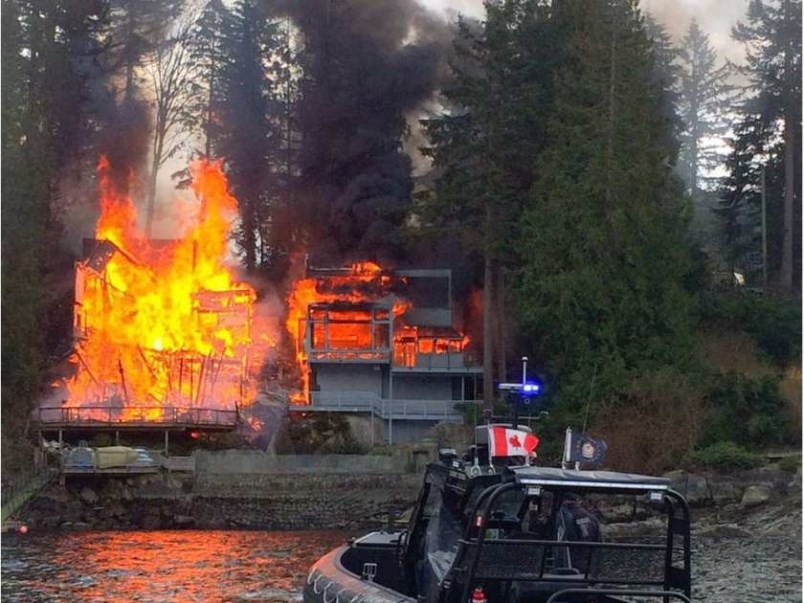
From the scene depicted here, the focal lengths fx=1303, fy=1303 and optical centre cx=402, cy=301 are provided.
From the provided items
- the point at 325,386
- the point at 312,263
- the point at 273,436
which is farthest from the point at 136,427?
the point at 312,263

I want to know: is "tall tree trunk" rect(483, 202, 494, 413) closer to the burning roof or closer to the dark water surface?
the burning roof

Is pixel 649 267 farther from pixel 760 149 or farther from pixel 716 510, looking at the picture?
pixel 760 149

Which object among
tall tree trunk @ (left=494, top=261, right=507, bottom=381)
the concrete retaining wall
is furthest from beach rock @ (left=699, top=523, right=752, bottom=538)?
tall tree trunk @ (left=494, top=261, right=507, bottom=381)

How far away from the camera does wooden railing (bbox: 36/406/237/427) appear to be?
180 feet

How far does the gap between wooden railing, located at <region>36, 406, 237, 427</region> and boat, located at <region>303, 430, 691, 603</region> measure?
40628 mm

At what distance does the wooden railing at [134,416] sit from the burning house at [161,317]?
148 mm

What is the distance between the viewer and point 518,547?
459 inches

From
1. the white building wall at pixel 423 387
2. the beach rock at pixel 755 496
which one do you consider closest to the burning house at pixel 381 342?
the white building wall at pixel 423 387

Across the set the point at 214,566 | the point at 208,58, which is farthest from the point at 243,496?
the point at 208,58

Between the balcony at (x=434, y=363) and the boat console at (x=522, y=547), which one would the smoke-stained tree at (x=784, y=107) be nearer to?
the balcony at (x=434, y=363)

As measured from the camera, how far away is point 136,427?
5491cm

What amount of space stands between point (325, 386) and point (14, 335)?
16.6 m

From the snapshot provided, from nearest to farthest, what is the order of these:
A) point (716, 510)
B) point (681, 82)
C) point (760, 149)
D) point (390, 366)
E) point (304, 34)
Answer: point (716, 510)
point (390, 366)
point (760, 149)
point (304, 34)
point (681, 82)

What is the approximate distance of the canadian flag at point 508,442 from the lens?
1334cm
